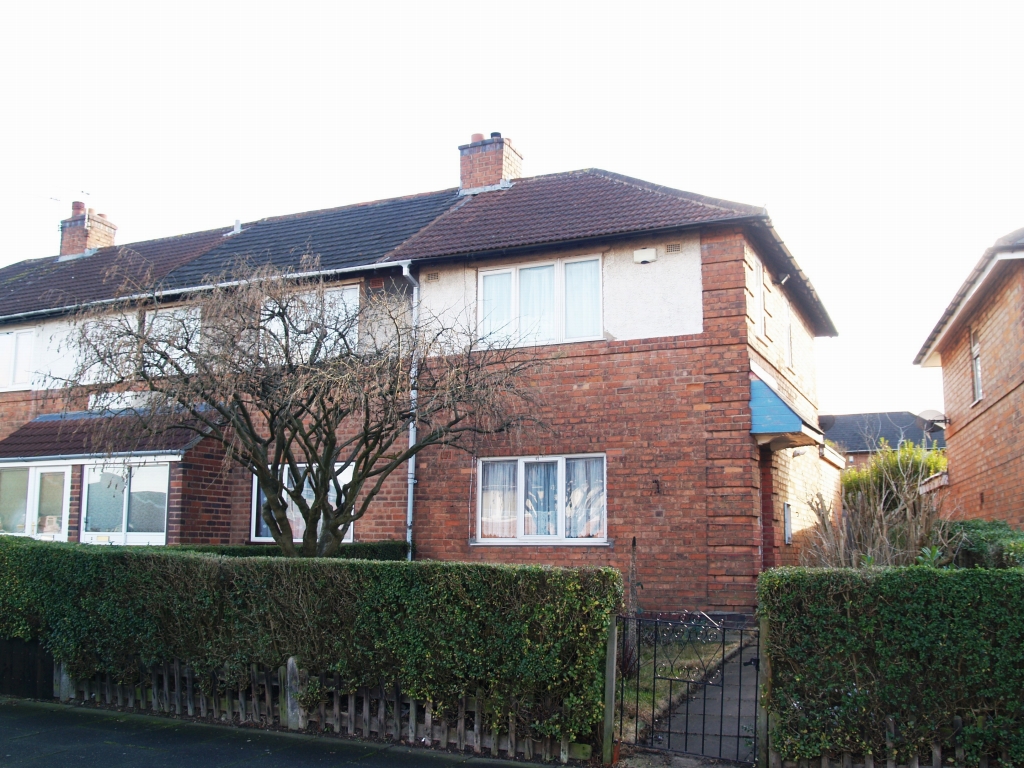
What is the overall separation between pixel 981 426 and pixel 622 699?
12.0 m

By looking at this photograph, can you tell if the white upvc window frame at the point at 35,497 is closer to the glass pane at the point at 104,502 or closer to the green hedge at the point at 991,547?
the glass pane at the point at 104,502

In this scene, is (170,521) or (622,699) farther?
(170,521)

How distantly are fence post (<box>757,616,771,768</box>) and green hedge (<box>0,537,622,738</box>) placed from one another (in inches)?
42.5

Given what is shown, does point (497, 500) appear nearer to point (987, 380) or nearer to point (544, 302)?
point (544, 302)

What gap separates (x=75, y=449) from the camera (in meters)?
15.4

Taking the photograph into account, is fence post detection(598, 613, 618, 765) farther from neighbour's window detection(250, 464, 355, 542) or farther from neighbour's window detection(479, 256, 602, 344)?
neighbour's window detection(250, 464, 355, 542)

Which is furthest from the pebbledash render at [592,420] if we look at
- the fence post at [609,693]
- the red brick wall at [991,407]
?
the fence post at [609,693]

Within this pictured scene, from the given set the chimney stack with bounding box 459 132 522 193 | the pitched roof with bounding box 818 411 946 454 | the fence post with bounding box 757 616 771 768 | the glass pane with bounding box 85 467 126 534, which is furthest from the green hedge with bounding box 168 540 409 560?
the pitched roof with bounding box 818 411 946 454

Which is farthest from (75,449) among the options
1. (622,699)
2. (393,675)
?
(622,699)

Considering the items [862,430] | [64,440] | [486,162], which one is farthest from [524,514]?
[862,430]

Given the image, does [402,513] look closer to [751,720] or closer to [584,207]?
[584,207]

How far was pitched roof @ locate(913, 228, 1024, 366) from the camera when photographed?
11.7 metres

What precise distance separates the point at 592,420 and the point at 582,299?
71.9 inches

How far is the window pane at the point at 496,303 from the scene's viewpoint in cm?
1355
